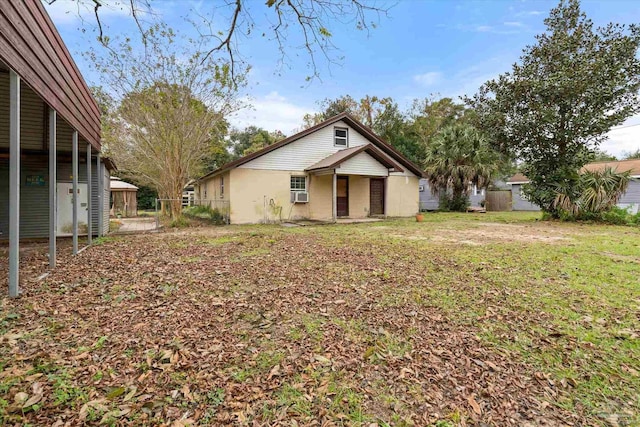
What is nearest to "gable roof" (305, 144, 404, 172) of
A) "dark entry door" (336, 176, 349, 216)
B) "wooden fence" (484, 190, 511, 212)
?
"dark entry door" (336, 176, 349, 216)

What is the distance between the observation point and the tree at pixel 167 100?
42.1 feet

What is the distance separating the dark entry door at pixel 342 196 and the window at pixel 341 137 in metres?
1.78

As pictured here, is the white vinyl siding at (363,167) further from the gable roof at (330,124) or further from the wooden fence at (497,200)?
the wooden fence at (497,200)

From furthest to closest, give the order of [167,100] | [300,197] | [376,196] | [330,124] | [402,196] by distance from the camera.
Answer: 1. [402,196]
2. [376,196]
3. [330,124]
4. [300,197]
5. [167,100]

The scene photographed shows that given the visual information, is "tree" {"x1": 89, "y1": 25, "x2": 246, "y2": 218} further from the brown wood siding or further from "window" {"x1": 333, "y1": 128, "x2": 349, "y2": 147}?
the brown wood siding

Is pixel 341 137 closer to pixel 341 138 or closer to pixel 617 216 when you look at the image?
pixel 341 138

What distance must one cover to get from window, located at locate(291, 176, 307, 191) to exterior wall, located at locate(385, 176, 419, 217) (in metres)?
4.78

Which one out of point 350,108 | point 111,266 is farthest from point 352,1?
point 350,108

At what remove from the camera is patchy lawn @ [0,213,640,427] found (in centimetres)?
223

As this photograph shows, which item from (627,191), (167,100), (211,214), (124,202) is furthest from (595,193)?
(124,202)

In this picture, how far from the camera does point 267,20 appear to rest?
4.65 metres

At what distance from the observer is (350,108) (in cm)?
2936

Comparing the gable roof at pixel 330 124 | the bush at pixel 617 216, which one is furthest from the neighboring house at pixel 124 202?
the bush at pixel 617 216

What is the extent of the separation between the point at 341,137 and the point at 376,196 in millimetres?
3887
